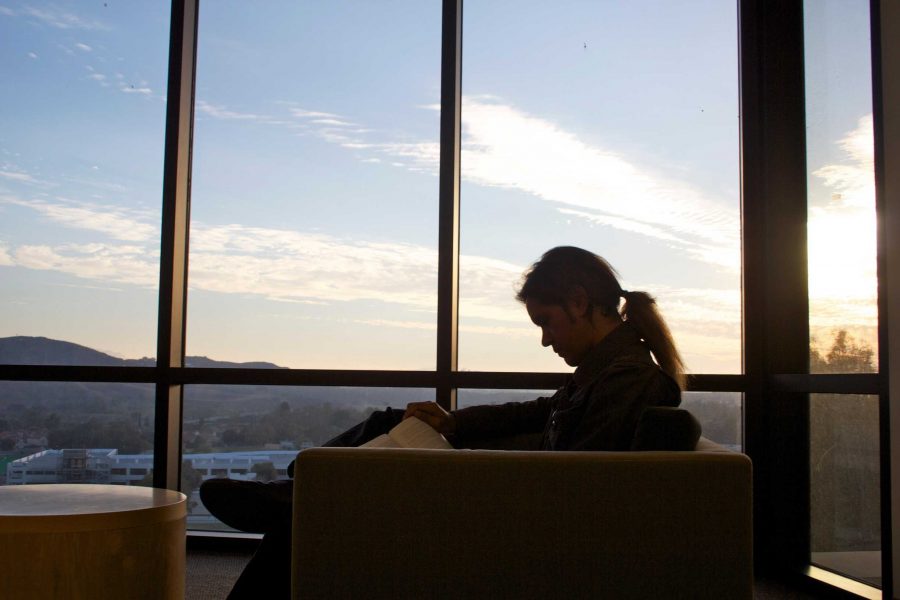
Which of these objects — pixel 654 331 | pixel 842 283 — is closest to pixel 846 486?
pixel 842 283

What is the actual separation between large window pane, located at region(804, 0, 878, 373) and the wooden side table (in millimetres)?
2257

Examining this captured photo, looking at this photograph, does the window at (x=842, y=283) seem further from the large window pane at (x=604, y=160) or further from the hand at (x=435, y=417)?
the hand at (x=435, y=417)

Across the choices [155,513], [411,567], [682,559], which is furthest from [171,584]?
[682,559]

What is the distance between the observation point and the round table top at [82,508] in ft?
6.01

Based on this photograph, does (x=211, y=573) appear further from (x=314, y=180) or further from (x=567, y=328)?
(x=567, y=328)

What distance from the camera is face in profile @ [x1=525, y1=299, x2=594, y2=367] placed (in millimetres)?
2240

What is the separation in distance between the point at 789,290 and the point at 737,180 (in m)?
0.52

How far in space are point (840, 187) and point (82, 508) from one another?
263 centimetres

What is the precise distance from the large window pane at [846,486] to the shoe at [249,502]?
6.74 feet

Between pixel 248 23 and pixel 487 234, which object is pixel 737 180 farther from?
pixel 248 23

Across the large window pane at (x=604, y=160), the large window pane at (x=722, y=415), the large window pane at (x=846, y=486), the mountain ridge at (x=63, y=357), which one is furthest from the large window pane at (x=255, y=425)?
the large window pane at (x=846, y=486)

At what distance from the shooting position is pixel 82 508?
6.42ft

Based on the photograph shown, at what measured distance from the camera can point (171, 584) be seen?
200 centimetres

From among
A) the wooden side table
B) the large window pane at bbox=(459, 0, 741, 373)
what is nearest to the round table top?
the wooden side table
